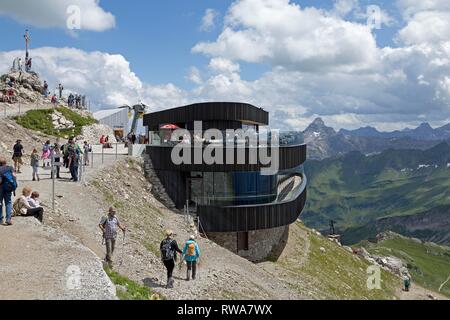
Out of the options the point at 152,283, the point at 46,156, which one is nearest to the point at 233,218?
the point at 152,283

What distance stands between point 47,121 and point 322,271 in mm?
37220

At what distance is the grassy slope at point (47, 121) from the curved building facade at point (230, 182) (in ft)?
69.4

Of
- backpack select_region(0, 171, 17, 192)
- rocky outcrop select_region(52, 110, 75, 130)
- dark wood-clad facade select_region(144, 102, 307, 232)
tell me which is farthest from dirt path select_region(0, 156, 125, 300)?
rocky outcrop select_region(52, 110, 75, 130)

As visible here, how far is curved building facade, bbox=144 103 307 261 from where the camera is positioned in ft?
92.7

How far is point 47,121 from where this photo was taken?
49.7 metres

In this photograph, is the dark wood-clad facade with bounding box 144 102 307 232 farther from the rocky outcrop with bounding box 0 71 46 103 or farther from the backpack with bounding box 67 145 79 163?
the rocky outcrop with bounding box 0 71 46 103

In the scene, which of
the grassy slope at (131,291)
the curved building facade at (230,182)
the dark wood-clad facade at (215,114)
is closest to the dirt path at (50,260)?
the grassy slope at (131,291)

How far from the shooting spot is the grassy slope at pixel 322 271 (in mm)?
27406

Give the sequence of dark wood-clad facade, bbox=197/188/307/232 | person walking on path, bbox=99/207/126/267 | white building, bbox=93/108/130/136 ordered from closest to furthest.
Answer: person walking on path, bbox=99/207/126/267, dark wood-clad facade, bbox=197/188/307/232, white building, bbox=93/108/130/136

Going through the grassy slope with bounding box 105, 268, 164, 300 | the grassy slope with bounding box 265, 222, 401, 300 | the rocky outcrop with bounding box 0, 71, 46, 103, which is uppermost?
the rocky outcrop with bounding box 0, 71, 46, 103

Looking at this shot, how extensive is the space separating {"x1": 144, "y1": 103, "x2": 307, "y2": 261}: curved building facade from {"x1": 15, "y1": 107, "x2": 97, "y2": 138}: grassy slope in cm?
2114

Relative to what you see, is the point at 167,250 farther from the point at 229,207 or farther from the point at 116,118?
the point at 116,118
